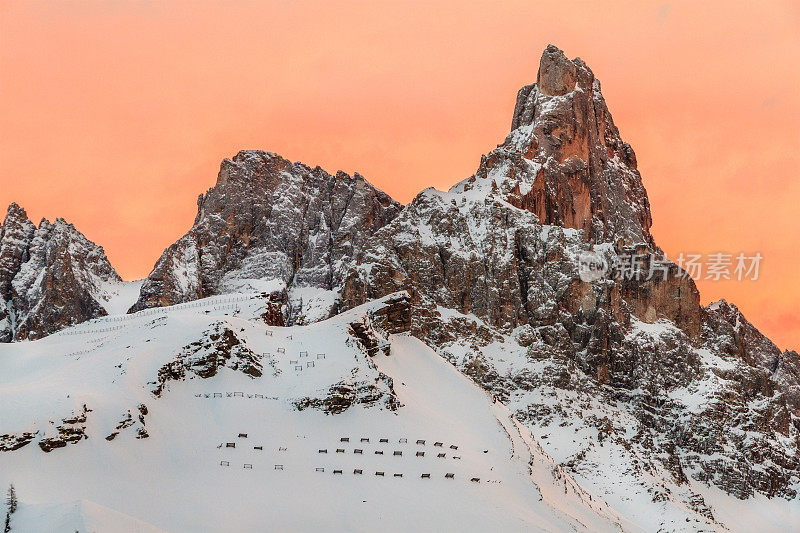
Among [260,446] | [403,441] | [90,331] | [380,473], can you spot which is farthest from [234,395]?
[90,331]

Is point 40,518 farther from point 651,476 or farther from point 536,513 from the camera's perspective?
point 651,476

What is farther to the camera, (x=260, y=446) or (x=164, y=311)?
(x=164, y=311)

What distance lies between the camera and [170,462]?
305 ft

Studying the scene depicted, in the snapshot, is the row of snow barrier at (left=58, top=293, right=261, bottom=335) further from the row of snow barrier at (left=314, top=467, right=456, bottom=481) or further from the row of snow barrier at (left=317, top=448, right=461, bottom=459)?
the row of snow barrier at (left=314, top=467, right=456, bottom=481)

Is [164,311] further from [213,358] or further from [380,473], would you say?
[380,473]

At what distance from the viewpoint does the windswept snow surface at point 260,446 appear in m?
86.3

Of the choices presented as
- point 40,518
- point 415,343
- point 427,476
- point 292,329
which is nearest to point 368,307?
point 415,343

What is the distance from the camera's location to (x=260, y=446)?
98.7 meters

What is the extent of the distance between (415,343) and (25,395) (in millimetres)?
56775

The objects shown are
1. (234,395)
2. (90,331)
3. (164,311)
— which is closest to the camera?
(234,395)

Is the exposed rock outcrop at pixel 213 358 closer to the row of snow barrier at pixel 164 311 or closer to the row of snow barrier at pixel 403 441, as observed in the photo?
the row of snow barrier at pixel 403 441

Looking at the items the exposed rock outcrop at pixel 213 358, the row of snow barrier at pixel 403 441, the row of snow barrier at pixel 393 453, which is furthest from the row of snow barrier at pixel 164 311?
Result: the row of snow barrier at pixel 393 453

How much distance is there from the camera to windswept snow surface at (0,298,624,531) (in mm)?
86312

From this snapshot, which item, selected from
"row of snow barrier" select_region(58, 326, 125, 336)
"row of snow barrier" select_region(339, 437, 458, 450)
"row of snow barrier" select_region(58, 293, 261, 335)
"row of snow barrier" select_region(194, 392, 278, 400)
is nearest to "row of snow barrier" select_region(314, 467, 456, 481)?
"row of snow barrier" select_region(339, 437, 458, 450)
